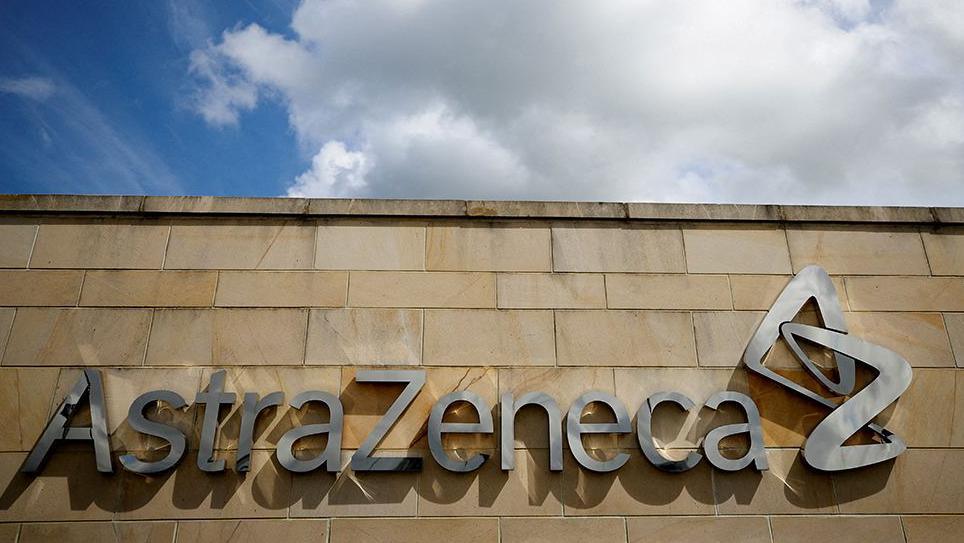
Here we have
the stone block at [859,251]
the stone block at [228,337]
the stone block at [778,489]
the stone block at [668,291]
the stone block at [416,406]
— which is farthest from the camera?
the stone block at [859,251]

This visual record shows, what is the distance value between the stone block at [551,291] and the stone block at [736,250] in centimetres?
113

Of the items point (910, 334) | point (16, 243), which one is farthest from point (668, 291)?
point (16, 243)

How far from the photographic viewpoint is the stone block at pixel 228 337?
5.92 m

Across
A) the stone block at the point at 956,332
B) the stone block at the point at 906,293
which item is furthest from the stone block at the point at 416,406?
the stone block at the point at 956,332

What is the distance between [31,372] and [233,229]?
2.45 meters

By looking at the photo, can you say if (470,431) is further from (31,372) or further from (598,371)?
(31,372)

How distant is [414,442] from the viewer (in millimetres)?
5668

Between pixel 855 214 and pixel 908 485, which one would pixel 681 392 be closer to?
pixel 908 485

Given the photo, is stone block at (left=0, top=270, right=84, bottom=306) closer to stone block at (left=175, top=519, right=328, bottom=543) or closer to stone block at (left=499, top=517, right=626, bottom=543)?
stone block at (left=175, top=519, right=328, bottom=543)

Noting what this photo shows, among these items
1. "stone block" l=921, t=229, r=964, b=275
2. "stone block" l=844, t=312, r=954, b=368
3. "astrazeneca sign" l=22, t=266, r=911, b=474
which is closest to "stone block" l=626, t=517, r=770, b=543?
"astrazeneca sign" l=22, t=266, r=911, b=474

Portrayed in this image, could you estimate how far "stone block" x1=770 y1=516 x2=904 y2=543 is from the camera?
5.48 metres

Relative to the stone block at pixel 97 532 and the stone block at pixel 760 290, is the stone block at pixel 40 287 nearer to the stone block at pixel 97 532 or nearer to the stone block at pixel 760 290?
the stone block at pixel 97 532

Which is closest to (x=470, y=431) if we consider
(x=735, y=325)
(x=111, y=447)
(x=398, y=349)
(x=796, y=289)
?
(x=398, y=349)

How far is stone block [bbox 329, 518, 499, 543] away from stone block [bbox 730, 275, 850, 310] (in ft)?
11.7
